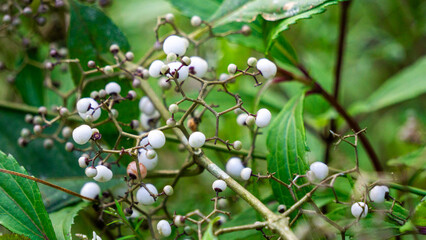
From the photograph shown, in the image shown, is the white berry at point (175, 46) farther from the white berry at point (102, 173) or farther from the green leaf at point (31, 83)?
the green leaf at point (31, 83)

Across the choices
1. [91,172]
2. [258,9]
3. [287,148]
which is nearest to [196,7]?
[258,9]

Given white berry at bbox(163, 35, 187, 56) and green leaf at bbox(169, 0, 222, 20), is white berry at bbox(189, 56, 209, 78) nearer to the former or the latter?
white berry at bbox(163, 35, 187, 56)

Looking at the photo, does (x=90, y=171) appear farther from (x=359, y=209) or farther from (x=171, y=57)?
(x=359, y=209)

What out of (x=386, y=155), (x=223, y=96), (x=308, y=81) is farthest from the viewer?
(x=386, y=155)

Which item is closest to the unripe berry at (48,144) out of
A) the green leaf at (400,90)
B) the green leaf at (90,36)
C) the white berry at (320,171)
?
the green leaf at (90,36)

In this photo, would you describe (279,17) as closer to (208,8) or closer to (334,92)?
(208,8)

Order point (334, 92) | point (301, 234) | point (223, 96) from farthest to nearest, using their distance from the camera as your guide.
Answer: point (334, 92) < point (223, 96) < point (301, 234)

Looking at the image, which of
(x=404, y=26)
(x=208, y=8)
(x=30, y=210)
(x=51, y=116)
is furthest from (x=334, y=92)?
(x=30, y=210)

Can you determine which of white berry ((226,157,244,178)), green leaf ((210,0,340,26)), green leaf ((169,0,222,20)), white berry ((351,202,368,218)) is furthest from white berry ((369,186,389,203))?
green leaf ((169,0,222,20))
